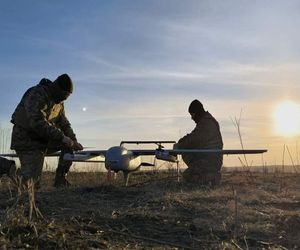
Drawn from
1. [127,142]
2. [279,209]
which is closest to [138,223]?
[279,209]

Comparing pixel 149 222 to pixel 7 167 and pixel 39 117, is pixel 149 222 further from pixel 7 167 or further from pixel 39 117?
pixel 7 167

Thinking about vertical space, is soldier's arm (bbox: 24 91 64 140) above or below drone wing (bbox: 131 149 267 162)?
above

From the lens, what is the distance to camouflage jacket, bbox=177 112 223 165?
1165cm

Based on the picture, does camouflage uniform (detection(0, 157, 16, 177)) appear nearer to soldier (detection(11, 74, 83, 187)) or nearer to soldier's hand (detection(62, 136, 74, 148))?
soldier (detection(11, 74, 83, 187))

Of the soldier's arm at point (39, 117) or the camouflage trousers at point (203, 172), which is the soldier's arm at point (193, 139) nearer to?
the camouflage trousers at point (203, 172)

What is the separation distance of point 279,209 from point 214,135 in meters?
4.74

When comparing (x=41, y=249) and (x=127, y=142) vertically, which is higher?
(x=127, y=142)

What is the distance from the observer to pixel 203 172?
37.6ft

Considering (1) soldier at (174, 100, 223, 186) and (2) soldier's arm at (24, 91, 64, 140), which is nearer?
(2) soldier's arm at (24, 91, 64, 140)

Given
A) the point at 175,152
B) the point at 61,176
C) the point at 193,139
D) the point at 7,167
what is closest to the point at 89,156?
the point at 61,176

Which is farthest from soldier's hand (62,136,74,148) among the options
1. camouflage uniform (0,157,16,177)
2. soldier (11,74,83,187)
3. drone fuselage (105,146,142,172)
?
drone fuselage (105,146,142,172)

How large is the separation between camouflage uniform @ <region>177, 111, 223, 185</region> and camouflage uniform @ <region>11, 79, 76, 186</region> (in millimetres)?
2980

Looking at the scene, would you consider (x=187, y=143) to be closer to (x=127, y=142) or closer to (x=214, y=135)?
(x=214, y=135)

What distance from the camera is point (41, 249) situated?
3799 millimetres
